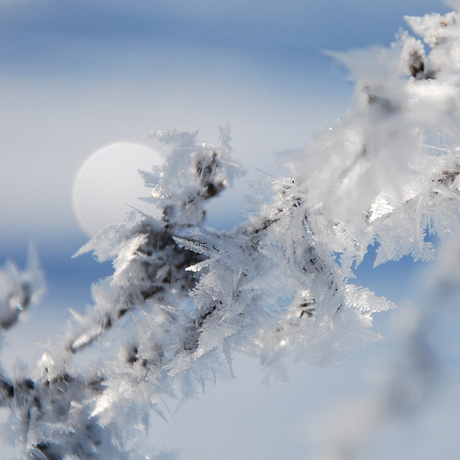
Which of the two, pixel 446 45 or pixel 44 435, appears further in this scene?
pixel 44 435

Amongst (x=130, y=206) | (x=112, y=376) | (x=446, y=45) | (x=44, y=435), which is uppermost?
(x=446, y=45)

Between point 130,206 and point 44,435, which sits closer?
point 130,206

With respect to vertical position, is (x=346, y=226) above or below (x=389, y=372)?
above

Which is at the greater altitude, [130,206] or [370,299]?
[130,206]

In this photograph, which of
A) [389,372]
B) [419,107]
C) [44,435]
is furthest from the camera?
[389,372]

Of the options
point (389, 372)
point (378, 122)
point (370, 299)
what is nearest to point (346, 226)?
point (370, 299)

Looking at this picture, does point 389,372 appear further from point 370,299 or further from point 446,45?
point 446,45

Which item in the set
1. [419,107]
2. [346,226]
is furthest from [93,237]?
[419,107]

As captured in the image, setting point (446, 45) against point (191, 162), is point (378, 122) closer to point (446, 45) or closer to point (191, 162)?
point (446, 45)

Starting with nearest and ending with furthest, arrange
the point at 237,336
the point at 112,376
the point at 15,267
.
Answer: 1. the point at 237,336
2. the point at 112,376
3. the point at 15,267
